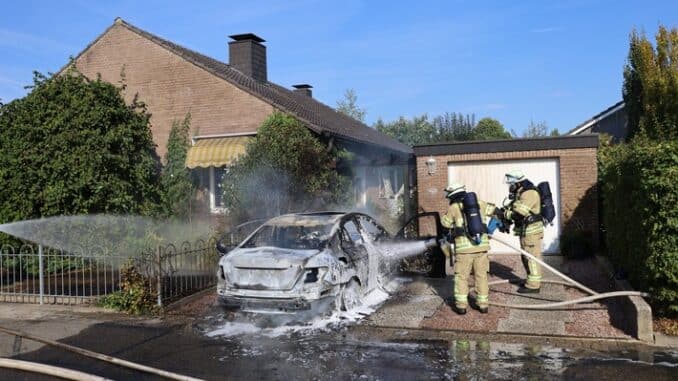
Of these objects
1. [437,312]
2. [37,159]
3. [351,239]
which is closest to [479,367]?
[437,312]

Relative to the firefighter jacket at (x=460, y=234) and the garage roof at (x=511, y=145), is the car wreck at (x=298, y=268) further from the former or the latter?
the garage roof at (x=511, y=145)

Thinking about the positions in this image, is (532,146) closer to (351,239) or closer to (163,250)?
(351,239)

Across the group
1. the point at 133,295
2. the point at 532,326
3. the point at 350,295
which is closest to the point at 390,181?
the point at 350,295

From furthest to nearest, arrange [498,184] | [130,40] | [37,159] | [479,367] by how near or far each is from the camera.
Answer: [130,40] → [498,184] → [37,159] → [479,367]

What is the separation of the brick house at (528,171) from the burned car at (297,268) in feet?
16.8

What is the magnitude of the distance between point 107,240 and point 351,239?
21.2 feet

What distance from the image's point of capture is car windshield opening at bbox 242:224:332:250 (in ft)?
25.6

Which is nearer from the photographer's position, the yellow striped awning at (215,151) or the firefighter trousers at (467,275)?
the firefighter trousers at (467,275)

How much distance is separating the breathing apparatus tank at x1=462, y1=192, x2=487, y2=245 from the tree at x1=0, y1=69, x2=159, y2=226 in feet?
26.0

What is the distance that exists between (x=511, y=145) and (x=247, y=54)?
10.8 m

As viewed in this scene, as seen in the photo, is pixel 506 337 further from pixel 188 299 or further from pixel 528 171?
pixel 528 171

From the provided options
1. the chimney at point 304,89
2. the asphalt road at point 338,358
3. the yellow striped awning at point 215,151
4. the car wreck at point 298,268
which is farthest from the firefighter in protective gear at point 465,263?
the chimney at point 304,89

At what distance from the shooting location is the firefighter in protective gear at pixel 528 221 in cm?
864

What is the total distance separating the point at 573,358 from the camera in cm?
585
